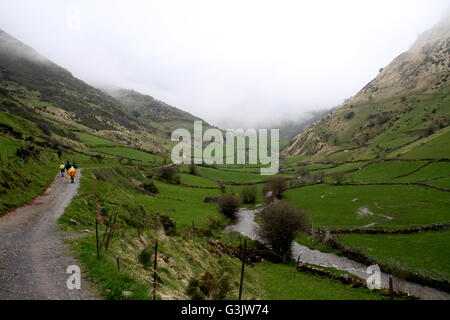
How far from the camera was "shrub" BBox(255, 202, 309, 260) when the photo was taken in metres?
47.8

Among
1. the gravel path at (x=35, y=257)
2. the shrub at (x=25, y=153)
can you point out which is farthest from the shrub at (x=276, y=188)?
the gravel path at (x=35, y=257)

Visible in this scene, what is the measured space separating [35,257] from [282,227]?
40620 millimetres

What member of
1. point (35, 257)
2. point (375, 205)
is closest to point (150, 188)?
point (375, 205)

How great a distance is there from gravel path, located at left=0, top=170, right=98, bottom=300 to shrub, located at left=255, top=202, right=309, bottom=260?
35.7 m

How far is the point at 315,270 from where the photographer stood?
3991cm

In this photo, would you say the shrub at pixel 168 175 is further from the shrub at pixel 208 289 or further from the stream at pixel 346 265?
the shrub at pixel 208 289

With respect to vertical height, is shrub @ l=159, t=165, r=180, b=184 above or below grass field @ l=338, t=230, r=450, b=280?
above

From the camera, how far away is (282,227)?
157 ft

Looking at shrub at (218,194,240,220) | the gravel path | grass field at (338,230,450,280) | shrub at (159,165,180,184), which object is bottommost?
grass field at (338,230,450,280)

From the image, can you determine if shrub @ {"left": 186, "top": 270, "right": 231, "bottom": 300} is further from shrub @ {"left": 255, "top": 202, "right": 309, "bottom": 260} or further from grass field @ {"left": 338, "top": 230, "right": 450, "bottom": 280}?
grass field @ {"left": 338, "top": 230, "right": 450, "bottom": 280}

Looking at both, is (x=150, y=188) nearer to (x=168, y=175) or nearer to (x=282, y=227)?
(x=168, y=175)

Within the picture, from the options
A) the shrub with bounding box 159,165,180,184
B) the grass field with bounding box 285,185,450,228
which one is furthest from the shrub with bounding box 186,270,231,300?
the shrub with bounding box 159,165,180,184

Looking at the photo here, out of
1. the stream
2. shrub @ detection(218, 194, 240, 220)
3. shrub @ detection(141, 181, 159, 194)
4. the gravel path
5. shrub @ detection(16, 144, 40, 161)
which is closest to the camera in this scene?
the gravel path

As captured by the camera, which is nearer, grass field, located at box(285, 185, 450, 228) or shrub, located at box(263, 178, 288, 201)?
grass field, located at box(285, 185, 450, 228)
